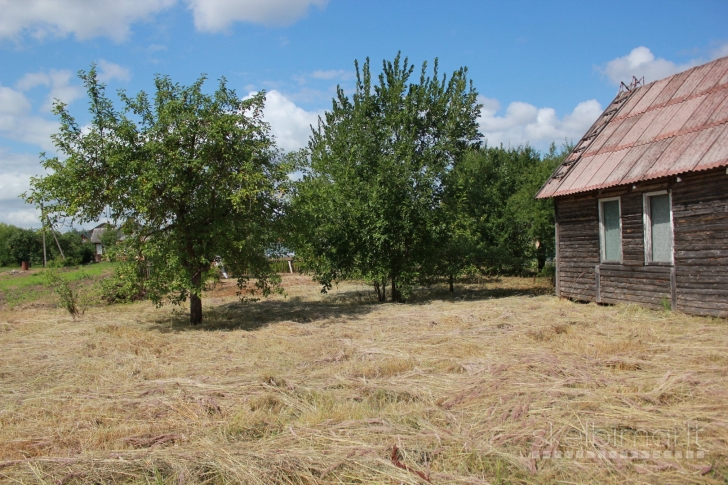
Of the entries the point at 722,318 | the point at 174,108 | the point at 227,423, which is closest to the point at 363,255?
the point at 174,108

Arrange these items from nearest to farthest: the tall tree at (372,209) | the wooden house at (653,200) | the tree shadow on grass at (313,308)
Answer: the wooden house at (653,200) → the tree shadow on grass at (313,308) → the tall tree at (372,209)

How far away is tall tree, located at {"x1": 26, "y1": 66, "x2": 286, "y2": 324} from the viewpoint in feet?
33.2

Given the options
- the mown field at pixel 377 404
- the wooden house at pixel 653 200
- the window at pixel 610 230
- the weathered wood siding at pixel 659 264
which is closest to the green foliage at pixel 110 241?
the mown field at pixel 377 404

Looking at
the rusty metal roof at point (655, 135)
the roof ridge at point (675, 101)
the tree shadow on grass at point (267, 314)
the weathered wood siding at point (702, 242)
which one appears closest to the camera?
the weathered wood siding at point (702, 242)

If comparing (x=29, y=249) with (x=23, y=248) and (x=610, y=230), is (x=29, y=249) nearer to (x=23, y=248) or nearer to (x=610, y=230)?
(x=23, y=248)

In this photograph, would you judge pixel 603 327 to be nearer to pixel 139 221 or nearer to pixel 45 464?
pixel 45 464

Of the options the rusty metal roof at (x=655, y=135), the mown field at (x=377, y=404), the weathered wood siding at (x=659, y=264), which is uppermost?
the rusty metal roof at (x=655, y=135)

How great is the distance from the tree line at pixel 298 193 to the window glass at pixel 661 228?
5701 mm

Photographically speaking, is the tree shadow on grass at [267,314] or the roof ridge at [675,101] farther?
the tree shadow on grass at [267,314]

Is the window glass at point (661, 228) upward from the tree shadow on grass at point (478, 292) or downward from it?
upward

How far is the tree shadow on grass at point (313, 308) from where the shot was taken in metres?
11.9

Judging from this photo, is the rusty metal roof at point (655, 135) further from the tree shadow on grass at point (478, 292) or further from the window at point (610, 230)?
the tree shadow on grass at point (478, 292)

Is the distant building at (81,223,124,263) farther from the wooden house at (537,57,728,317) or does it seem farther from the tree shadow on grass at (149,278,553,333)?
the wooden house at (537,57,728,317)

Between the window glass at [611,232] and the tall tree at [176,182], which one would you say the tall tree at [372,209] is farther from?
the window glass at [611,232]
